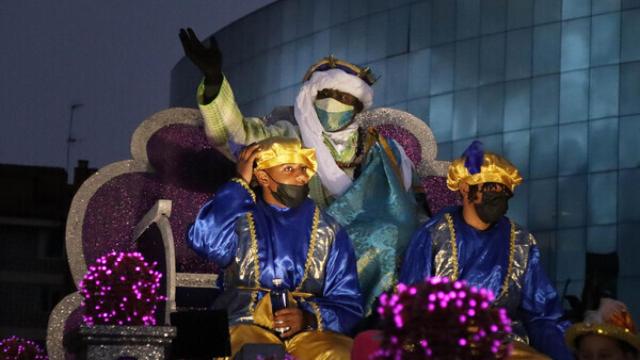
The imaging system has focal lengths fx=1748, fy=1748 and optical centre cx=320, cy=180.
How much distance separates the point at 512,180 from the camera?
11.7m

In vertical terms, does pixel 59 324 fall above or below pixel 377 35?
below

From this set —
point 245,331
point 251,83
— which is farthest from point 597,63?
point 245,331

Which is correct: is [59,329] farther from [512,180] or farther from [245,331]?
[512,180]

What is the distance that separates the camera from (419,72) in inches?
1614

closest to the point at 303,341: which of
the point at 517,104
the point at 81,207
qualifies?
the point at 81,207

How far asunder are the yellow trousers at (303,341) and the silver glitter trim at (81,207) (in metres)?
2.48

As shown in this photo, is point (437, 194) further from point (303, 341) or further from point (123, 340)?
point (123, 340)

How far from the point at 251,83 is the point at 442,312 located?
4025cm

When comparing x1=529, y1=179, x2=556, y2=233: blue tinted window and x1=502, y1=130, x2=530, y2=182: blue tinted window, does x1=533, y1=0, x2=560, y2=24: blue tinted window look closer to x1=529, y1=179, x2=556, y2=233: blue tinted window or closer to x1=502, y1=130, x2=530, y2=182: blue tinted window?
Result: x1=502, y1=130, x2=530, y2=182: blue tinted window

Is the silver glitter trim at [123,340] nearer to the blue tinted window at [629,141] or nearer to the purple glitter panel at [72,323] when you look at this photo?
the purple glitter panel at [72,323]

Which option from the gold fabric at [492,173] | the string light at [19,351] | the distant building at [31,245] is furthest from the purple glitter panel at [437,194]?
the distant building at [31,245]

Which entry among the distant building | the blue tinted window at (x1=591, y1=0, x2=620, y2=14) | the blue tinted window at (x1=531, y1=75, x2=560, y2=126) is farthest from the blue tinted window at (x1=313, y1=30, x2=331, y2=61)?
the blue tinted window at (x1=591, y1=0, x2=620, y2=14)

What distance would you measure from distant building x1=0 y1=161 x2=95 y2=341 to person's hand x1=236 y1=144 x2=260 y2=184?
32827 mm

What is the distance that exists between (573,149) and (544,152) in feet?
2.63
